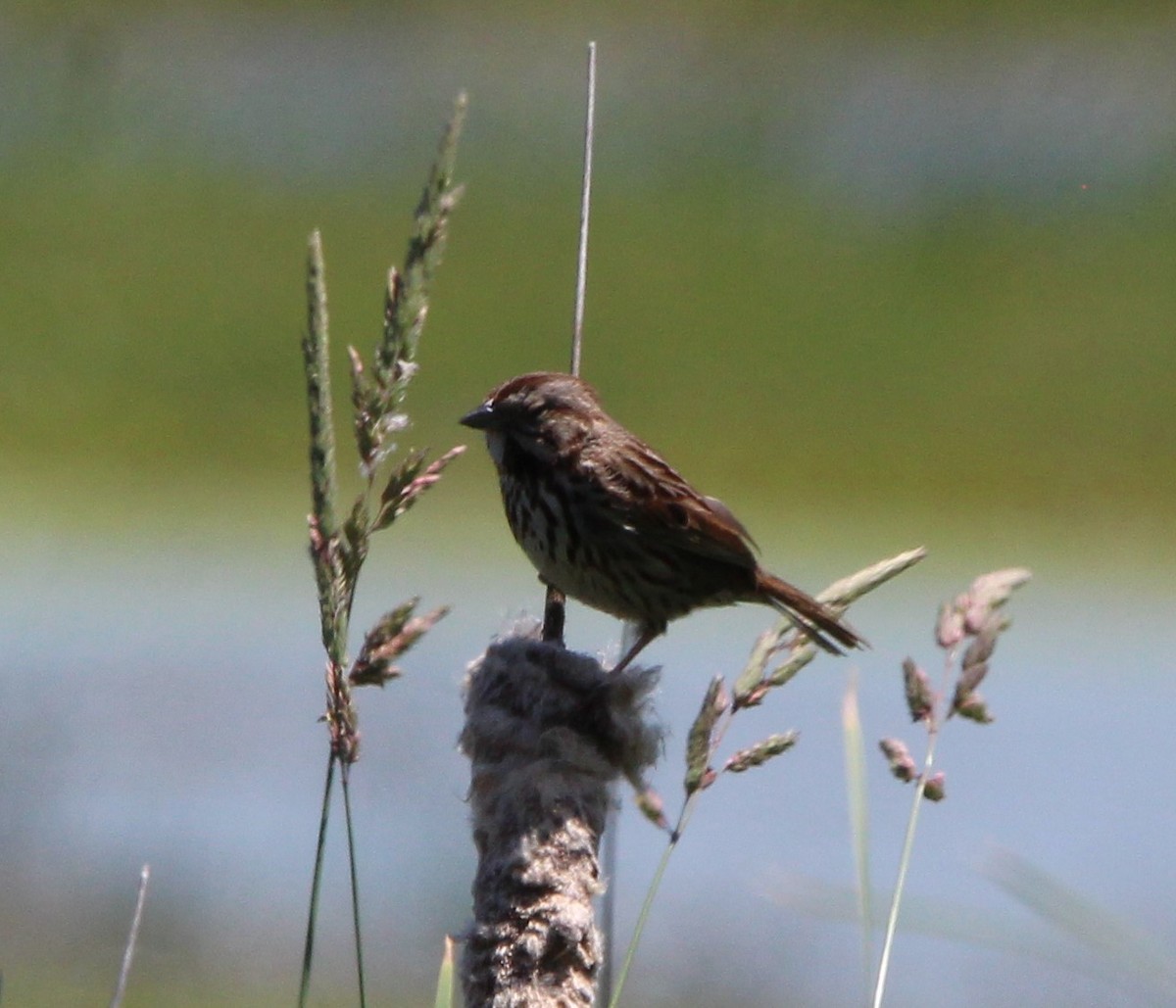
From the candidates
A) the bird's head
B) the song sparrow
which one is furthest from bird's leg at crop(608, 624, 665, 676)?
the bird's head

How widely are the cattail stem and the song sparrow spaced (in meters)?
0.64

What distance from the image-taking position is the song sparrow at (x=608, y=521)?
2.85m

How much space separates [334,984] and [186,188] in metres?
5.90

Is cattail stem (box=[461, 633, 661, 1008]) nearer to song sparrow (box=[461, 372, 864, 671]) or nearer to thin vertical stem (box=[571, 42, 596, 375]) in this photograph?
thin vertical stem (box=[571, 42, 596, 375])

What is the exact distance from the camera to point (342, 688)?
170 cm

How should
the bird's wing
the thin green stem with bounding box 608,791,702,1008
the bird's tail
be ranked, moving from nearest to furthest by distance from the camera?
1. the thin green stem with bounding box 608,791,702,1008
2. the bird's tail
3. the bird's wing

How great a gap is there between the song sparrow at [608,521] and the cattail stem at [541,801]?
0.64 metres

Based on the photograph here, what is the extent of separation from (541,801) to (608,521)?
3.42 ft

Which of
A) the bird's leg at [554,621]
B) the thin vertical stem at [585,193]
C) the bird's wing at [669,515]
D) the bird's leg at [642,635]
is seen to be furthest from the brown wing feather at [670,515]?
the thin vertical stem at [585,193]

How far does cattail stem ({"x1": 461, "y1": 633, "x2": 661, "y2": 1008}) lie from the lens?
1.76 meters

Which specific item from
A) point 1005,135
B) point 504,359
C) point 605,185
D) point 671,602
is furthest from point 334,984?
point 1005,135

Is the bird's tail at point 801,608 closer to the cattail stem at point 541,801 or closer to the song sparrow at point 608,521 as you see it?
the song sparrow at point 608,521

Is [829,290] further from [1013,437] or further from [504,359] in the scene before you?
[504,359]

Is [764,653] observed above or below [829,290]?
below
